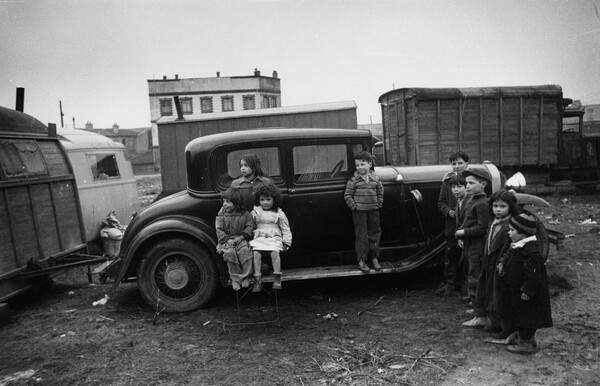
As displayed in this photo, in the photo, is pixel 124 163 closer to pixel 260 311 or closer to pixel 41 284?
pixel 41 284

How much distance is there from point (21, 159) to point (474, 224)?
5560 millimetres

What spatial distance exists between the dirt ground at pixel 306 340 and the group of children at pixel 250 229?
1.80ft

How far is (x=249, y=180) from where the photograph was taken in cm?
446

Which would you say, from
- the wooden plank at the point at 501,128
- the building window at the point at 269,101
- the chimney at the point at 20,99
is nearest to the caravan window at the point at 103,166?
the chimney at the point at 20,99

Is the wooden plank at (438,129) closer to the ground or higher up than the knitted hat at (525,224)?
higher up

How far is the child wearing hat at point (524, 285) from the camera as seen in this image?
10.6ft

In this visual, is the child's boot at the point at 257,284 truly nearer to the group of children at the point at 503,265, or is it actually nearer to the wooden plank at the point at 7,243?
the group of children at the point at 503,265

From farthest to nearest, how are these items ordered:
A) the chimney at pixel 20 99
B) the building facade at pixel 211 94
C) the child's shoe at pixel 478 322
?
the building facade at pixel 211 94
the chimney at pixel 20 99
the child's shoe at pixel 478 322

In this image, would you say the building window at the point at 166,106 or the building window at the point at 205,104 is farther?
the building window at the point at 205,104

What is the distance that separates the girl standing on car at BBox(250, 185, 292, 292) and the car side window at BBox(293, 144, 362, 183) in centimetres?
66

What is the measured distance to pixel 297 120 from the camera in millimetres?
10531

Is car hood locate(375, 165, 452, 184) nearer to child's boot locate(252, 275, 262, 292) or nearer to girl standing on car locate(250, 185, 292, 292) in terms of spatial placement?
girl standing on car locate(250, 185, 292, 292)

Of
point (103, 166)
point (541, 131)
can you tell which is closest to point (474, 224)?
point (103, 166)

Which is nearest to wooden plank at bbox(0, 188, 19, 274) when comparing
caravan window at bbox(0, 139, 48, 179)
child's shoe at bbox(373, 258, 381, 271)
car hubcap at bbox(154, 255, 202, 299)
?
caravan window at bbox(0, 139, 48, 179)
